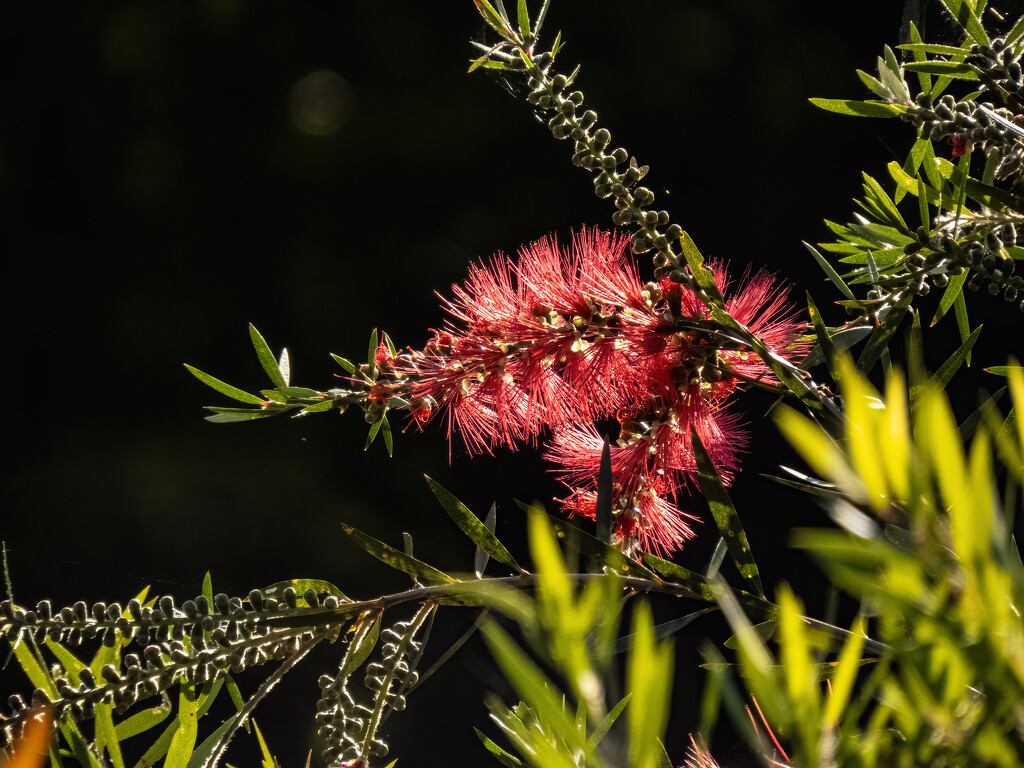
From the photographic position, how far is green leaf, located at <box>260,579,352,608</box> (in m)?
0.16

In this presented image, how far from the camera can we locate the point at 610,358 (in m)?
0.21

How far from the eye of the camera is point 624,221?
17 centimetres

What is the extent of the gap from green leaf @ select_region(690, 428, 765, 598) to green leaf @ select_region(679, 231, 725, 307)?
0.03 m

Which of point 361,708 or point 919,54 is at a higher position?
point 919,54

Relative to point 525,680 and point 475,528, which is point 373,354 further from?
point 525,680

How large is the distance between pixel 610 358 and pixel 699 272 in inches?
1.9

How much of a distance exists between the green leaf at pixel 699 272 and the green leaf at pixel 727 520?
3cm

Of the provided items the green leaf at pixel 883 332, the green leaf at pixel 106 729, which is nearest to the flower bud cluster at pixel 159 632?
the green leaf at pixel 106 729

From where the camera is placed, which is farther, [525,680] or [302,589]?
[302,589]

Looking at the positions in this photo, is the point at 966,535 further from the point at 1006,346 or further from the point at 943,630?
the point at 1006,346

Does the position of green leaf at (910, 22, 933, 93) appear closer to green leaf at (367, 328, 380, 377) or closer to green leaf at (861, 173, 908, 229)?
green leaf at (861, 173, 908, 229)

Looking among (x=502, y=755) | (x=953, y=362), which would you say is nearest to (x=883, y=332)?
(x=953, y=362)

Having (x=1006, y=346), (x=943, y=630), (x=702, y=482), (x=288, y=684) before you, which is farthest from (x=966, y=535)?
(x=288, y=684)

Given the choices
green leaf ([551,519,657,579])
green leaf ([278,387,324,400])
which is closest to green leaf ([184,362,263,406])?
green leaf ([278,387,324,400])
